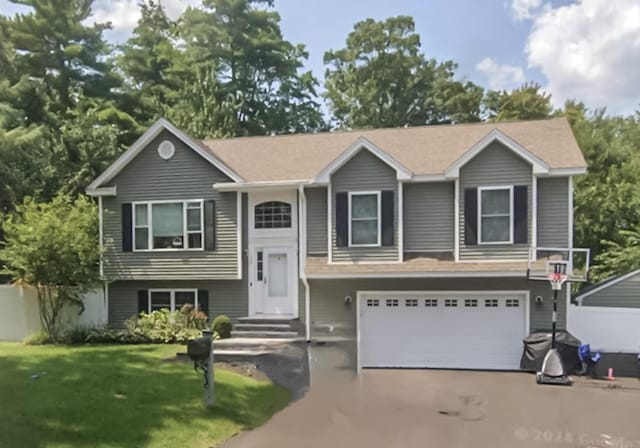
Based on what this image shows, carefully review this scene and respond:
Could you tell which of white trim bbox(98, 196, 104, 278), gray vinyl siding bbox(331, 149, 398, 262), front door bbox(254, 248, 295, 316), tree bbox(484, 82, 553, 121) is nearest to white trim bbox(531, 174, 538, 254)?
gray vinyl siding bbox(331, 149, 398, 262)

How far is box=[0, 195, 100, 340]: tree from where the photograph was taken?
48.5 ft

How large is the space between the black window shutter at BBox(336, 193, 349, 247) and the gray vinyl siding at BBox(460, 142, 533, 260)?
9.93 feet

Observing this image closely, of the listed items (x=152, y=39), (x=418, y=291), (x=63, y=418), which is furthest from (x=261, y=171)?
(x=152, y=39)

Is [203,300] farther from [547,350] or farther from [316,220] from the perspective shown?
[547,350]

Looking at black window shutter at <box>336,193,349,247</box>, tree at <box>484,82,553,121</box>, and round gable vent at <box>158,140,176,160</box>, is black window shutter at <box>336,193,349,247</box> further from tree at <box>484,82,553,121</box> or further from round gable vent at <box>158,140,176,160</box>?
tree at <box>484,82,553,121</box>

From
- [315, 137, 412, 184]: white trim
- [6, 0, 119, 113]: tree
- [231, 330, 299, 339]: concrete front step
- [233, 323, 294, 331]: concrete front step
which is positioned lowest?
[231, 330, 299, 339]: concrete front step

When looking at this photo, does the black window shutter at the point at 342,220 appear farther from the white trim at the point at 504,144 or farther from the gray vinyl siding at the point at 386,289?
the white trim at the point at 504,144

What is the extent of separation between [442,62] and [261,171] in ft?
79.0

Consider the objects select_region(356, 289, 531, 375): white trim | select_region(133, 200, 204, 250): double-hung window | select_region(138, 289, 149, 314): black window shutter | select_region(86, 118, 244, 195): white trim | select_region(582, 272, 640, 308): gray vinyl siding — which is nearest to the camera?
select_region(356, 289, 531, 375): white trim

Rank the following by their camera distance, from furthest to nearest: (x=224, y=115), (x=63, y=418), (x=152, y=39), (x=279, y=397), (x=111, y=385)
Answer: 1. (x=152, y=39)
2. (x=224, y=115)
3. (x=279, y=397)
4. (x=111, y=385)
5. (x=63, y=418)

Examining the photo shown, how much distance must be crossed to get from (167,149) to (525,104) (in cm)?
2213

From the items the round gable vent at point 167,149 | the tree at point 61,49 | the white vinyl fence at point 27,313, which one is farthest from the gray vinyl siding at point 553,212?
the tree at point 61,49

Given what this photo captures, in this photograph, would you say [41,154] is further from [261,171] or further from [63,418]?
[63,418]

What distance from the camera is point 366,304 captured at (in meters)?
14.9
